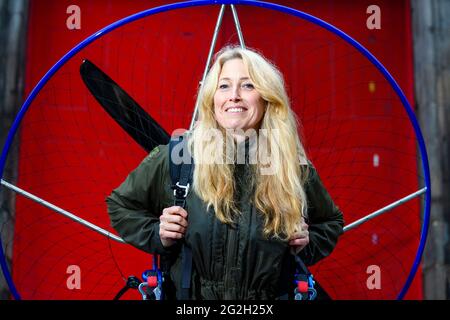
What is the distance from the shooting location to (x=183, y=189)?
306 cm

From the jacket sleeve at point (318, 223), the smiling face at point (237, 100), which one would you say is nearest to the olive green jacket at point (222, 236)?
the jacket sleeve at point (318, 223)

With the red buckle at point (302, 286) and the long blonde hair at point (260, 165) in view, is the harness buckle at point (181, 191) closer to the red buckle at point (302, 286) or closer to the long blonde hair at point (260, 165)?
the long blonde hair at point (260, 165)

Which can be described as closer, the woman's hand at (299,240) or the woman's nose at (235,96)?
the woman's hand at (299,240)

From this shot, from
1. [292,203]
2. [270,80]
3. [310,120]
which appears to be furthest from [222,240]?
[310,120]

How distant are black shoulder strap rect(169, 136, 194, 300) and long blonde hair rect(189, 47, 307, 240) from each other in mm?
42

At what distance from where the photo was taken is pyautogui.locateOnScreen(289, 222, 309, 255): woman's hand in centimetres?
305

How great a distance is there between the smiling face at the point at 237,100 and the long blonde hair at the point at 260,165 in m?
0.03

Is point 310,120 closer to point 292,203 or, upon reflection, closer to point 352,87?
point 352,87

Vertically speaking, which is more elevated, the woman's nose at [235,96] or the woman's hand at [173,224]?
the woman's nose at [235,96]

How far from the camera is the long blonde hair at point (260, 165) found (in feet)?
9.92

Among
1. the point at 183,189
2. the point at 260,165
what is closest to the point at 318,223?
the point at 260,165
